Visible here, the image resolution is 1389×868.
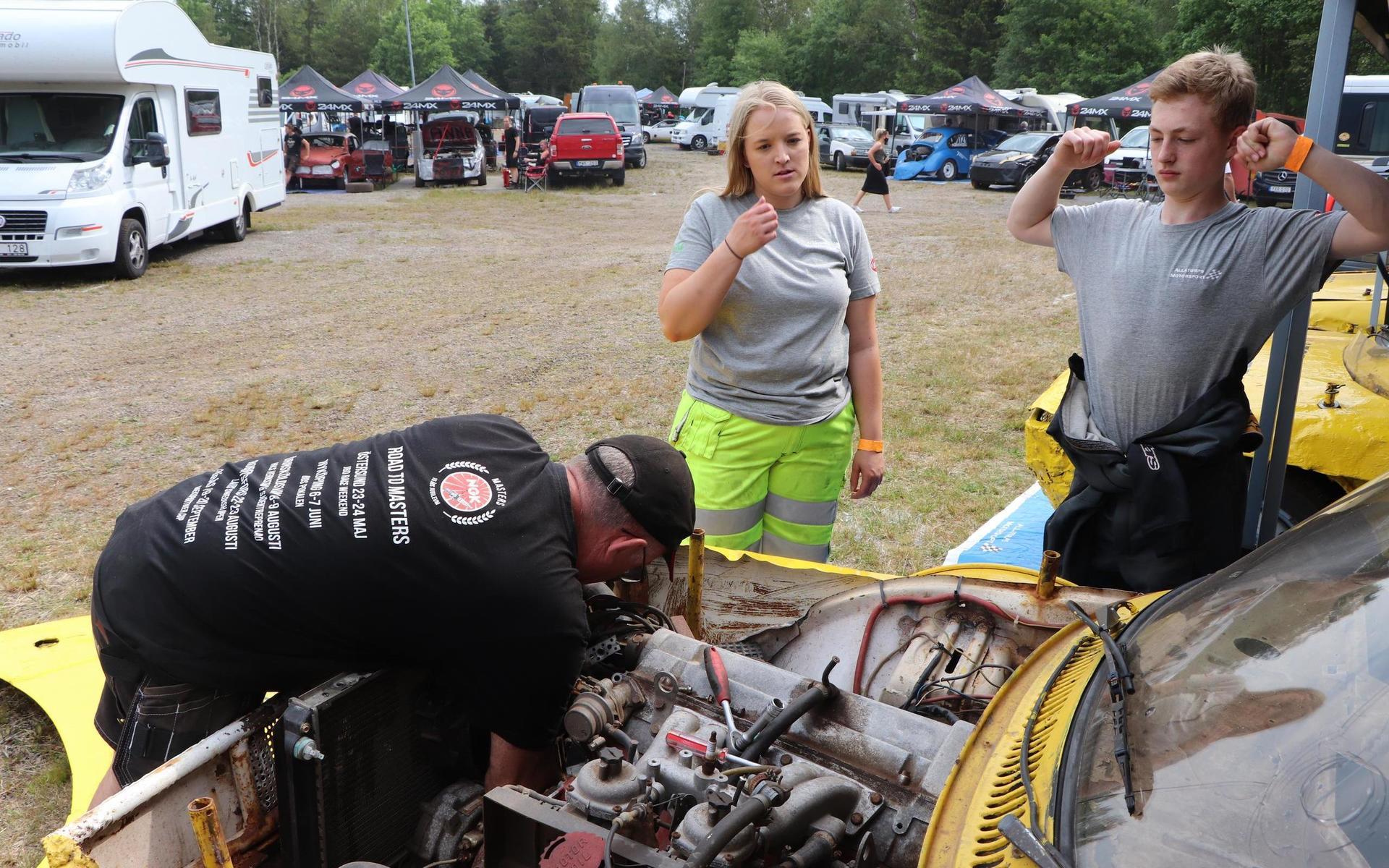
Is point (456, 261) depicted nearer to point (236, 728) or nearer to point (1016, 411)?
point (1016, 411)

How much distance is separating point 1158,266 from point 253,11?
7586 centimetres

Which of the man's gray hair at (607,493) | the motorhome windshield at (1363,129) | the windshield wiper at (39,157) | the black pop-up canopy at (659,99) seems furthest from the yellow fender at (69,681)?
the black pop-up canopy at (659,99)

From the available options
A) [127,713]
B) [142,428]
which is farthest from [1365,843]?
[142,428]

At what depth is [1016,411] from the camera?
276 inches

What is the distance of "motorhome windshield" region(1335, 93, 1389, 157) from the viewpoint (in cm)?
1070

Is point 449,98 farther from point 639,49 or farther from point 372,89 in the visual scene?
point 639,49

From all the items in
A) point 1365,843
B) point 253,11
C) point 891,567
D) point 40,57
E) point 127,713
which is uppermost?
point 253,11

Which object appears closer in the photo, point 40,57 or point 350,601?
point 350,601

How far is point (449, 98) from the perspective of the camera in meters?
26.7

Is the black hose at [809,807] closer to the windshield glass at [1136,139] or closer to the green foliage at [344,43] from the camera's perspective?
the windshield glass at [1136,139]

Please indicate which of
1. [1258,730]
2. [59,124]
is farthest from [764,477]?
[59,124]

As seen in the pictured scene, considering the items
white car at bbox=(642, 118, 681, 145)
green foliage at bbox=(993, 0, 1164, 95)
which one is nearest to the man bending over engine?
green foliage at bbox=(993, 0, 1164, 95)

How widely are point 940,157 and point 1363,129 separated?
53.0 ft

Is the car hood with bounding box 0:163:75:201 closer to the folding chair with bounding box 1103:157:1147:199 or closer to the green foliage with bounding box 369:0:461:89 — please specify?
the folding chair with bounding box 1103:157:1147:199
